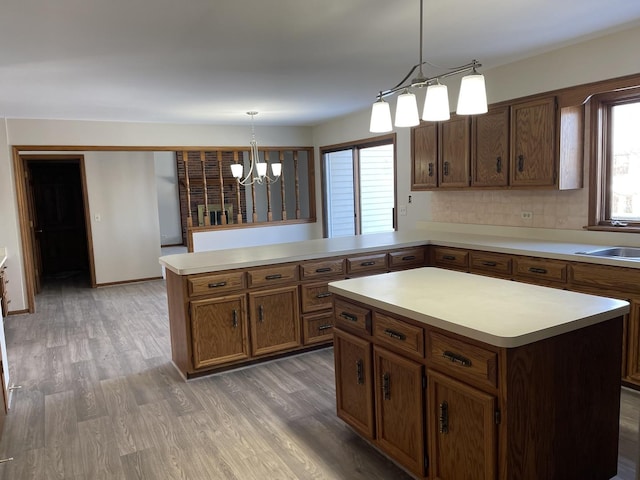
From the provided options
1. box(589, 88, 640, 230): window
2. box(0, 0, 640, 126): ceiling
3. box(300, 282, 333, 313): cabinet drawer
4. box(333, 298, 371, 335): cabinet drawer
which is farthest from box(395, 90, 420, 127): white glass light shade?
box(589, 88, 640, 230): window

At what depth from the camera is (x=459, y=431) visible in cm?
180

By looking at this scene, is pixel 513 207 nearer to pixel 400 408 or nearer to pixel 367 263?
pixel 367 263

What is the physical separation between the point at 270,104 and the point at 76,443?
12.5 ft

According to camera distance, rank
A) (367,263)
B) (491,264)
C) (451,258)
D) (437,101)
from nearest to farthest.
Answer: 1. (437,101)
2. (491,264)
3. (367,263)
4. (451,258)

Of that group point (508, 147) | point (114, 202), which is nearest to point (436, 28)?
point (508, 147)

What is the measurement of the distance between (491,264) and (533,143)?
3.32 feet

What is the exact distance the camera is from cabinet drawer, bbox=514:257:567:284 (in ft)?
10.5

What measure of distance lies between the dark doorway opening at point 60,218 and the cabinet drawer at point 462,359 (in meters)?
7.92

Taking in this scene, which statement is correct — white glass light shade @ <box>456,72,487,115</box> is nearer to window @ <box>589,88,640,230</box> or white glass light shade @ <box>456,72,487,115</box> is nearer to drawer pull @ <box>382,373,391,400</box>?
drawer pull @ <box>382,373,391,400</box>

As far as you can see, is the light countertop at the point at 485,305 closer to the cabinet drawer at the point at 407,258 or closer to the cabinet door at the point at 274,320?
the cabinet door at the point at 274,320

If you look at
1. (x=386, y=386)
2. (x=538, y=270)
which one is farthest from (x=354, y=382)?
(x=538, y=270)

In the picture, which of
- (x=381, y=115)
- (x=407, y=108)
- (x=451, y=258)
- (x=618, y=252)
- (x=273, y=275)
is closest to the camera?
(x=407, y=108)

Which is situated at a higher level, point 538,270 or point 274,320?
point 538,270

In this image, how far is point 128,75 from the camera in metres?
3.68
